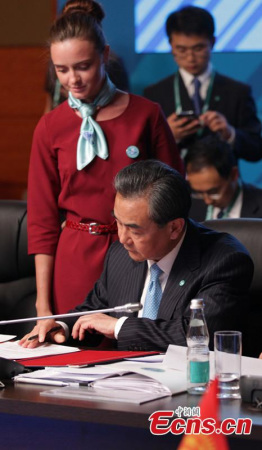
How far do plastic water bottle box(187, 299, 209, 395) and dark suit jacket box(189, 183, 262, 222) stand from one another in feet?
6.85

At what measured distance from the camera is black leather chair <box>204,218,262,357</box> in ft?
8.58

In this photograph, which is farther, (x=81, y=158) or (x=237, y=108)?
(x=237, y=108)

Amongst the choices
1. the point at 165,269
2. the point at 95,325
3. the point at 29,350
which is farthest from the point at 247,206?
the point at 29,350

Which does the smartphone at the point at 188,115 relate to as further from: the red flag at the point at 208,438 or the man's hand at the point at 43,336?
the red flag at the point at 208,438

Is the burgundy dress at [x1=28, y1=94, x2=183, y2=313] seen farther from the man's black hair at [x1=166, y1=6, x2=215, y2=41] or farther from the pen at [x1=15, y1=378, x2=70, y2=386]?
the man's black hair at [x1=166, y1=6, x2=215, y2=41]

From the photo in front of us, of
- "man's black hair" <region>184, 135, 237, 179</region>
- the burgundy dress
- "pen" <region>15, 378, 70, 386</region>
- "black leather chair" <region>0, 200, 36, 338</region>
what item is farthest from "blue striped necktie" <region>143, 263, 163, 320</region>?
"man's black hair" <region>184, 135, 237, 179</region>

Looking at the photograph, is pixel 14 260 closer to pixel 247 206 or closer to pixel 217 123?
pixel 247 206

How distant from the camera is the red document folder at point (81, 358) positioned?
78.3 inches

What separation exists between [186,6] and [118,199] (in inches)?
98.3

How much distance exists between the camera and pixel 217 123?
14.3 feet

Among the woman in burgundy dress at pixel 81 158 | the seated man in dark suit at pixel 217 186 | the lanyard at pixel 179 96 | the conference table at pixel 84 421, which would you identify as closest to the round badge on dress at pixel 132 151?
the woman in burgundy dress at pixel 81 158

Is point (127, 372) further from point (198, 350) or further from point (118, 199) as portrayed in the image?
point (118, 199)

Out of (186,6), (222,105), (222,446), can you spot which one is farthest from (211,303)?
(186,6)

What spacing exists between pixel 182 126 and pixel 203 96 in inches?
7.3
